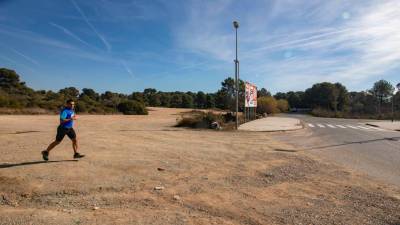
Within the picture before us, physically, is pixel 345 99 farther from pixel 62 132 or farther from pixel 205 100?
pixel 62 132

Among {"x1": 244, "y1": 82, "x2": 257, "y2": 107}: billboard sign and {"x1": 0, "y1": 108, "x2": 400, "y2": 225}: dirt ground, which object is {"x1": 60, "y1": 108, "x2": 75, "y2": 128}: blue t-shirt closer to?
{"x1": 0, "y1": 108, "x2": 400, "y2": 225}: dirt ground

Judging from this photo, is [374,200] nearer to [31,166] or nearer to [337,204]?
[337,204]

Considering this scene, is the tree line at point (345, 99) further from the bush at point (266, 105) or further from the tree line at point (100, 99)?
the bush at point (266, 105)

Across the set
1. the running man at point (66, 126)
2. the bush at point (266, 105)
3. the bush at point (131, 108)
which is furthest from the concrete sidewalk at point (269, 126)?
the bush at point (131, 108)

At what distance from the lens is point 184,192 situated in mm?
6379

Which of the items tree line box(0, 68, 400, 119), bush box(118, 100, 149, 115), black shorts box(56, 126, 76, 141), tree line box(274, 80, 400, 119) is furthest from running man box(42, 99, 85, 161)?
tree line box(274, 80, 400, 119)

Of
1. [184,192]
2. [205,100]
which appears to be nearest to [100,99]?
[205,100]

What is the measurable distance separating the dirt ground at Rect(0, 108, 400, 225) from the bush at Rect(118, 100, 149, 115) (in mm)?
44532

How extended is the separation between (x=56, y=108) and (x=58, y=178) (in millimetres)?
45703

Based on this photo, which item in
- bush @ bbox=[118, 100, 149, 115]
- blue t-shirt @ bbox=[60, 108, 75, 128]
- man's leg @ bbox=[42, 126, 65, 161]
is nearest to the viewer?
man's leg @ bbox=[42, 126, 65, 161]

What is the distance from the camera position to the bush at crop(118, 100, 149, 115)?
179 feet

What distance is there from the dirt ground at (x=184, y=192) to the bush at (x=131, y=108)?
146ft

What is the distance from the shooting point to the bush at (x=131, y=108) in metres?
54.6

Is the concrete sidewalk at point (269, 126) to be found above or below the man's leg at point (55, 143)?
below
